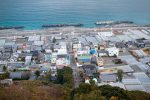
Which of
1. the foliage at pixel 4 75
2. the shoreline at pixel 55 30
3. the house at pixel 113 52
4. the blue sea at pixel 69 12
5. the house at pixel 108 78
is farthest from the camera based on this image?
the blue sea at pixel 69 12

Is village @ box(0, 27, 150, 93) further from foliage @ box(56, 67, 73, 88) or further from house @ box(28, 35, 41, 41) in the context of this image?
foliage @ box(56, 67, 73, 88)

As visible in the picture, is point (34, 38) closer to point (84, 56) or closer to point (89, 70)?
point (84, 56)

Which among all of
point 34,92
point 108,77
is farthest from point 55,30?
point 34,92

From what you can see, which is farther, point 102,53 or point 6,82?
point 102,53

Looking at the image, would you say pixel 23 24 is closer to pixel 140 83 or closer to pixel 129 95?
pixel 140 83

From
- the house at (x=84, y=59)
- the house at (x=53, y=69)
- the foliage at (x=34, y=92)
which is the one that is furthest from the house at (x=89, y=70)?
the foliage at (x=34, y=92)

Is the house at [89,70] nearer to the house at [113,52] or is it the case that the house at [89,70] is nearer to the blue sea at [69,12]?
the house at [113,52]
